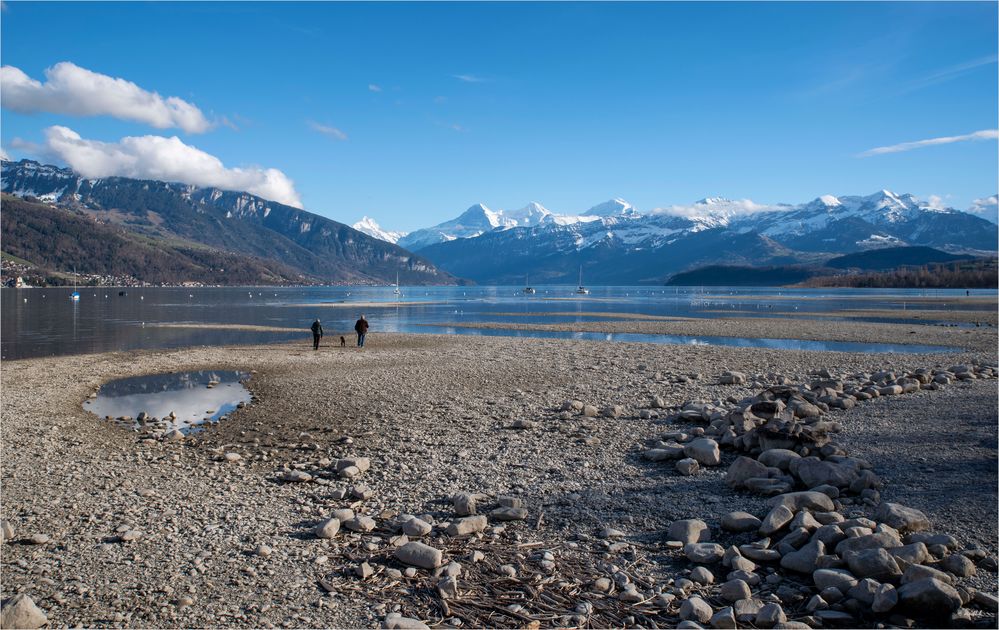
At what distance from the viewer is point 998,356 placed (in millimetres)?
36531

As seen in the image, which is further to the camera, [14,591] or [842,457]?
[842,457]

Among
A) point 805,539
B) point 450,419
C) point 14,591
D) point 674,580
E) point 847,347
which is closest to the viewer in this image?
point 14,591

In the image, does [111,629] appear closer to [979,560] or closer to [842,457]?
[979,560]

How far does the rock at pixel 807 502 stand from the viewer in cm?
1059

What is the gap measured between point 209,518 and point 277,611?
3561 mm

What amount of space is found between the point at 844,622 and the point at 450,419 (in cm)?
1284

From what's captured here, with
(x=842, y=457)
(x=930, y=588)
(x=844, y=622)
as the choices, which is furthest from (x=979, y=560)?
(x=842, y=457)

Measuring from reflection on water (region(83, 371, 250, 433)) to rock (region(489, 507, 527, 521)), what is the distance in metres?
11.5

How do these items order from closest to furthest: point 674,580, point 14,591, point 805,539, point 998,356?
point 14,591
point 674,580
point 805,539
point 998,356

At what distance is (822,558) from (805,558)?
0.71 ft

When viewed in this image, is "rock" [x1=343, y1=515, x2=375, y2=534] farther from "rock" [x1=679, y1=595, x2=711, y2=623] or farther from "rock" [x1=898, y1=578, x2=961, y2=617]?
"rock" [x1=898, y1=578, x2=961, y2=617]

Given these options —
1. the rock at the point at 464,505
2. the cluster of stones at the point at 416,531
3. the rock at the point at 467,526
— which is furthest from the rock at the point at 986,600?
the rock at the point at 464,505

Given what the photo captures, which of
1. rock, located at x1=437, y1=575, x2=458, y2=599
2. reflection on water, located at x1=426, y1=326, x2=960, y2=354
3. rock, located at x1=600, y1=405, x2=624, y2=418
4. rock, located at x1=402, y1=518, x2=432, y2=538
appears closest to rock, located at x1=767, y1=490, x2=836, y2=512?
rock, located at x1=437, y1=575, x2=458, y2=599

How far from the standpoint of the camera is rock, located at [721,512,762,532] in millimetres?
10328
